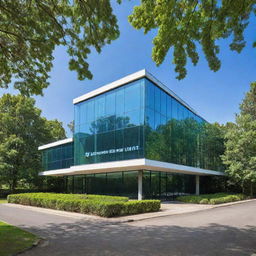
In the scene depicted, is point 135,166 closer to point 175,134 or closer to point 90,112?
point 175,134

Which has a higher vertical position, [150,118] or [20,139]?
[150,118]

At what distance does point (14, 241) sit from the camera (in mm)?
8031

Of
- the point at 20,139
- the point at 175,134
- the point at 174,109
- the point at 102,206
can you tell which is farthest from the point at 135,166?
the point at 20,139

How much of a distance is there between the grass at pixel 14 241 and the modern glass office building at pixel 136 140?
Result: 11.4m

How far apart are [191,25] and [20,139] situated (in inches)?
1379

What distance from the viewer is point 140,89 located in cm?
2109

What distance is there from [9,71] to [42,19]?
321 cm

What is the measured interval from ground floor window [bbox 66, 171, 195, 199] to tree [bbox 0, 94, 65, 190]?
28.8 ft

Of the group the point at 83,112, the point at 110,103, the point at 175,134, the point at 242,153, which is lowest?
the point at 242,153

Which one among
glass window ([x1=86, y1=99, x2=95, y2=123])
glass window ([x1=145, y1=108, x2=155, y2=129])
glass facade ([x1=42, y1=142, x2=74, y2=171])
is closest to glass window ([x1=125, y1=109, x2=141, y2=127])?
glass window ([x1=145, y1=108, x2=155, y2=129])

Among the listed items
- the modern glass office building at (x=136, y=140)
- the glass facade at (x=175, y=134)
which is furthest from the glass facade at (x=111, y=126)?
the glass facade at (x=175, y=134)

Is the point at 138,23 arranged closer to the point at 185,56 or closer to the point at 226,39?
the point at 185,56

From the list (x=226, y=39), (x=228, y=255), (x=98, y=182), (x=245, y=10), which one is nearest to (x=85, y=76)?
(x=226, y=39)

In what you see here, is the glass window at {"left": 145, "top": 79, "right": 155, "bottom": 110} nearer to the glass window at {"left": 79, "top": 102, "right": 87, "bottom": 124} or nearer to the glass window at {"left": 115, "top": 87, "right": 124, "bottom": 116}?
the glass window at {"left": 115, "top": 87, "right": 124, "bottom": 116}
